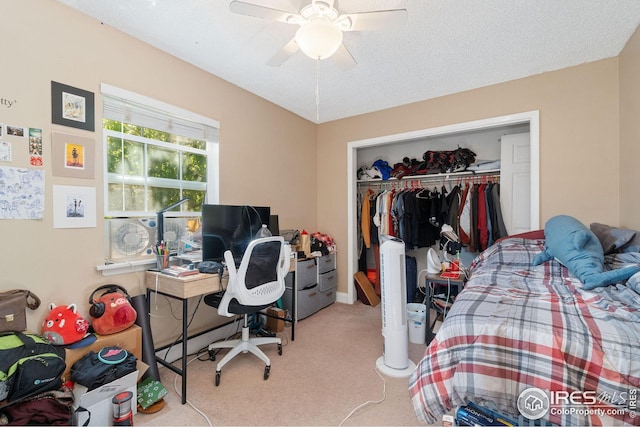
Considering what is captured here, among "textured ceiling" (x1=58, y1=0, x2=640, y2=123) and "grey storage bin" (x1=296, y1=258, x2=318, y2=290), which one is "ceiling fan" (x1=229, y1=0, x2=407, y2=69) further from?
"grey storage bin" (x1=296, y1=258, x2=318, y2=290)

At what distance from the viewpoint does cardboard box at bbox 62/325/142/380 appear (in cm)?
155

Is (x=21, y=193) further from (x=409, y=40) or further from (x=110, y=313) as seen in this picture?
(x=409, y=40)

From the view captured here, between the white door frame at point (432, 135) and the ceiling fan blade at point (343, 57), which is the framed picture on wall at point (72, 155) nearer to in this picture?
the ceiling fan blade at point (343, 57)

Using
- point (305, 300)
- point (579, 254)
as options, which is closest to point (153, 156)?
point (305, 300)

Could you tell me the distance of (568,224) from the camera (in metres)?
1.85

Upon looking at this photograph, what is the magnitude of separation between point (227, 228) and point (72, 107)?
1247 mm

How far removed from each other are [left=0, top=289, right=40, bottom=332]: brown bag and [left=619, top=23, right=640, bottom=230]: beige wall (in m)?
3.80

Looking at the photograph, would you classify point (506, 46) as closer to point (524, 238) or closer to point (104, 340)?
point (524, 238)

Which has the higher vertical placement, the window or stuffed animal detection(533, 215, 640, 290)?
the window

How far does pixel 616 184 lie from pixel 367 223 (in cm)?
239

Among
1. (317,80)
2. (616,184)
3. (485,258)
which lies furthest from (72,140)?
(616,184)

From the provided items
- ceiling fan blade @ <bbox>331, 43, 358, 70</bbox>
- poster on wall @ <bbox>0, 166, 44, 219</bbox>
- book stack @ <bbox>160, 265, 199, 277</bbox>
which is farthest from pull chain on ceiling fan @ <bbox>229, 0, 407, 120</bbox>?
book stack @ <bbox>160, 265, 199, 277</bbox>

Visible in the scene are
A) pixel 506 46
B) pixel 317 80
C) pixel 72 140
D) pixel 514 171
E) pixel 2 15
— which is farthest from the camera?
pixel 514 171

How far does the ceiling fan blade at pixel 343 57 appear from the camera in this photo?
1751 mm
